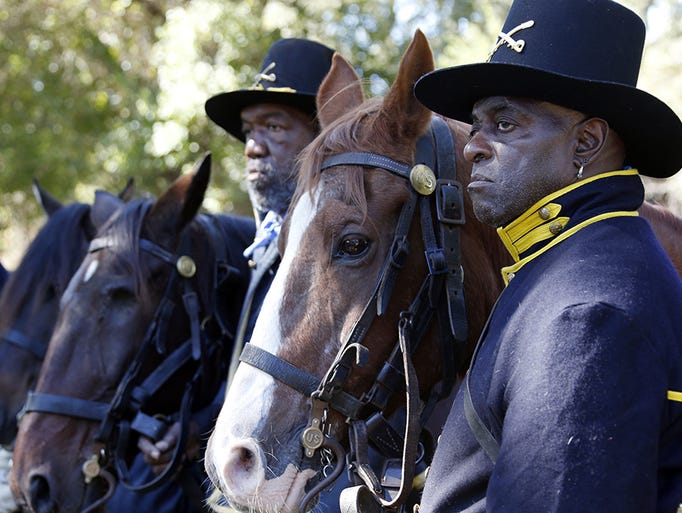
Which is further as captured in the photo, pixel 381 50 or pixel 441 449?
pixel 381 50

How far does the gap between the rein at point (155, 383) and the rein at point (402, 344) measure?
5.69 feet

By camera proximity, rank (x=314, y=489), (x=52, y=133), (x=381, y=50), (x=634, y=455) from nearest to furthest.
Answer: (x=634, y=455) → (x=314, y=489) → (x=381, y=50) → (x=52, y=133)

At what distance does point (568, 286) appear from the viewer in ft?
6.36

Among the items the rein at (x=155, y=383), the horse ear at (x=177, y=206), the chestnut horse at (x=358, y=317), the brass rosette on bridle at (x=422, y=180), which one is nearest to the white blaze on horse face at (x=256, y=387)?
the chestnut horse at (x=358, y=317)

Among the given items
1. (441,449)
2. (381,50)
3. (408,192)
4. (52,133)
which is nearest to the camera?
(441,449)

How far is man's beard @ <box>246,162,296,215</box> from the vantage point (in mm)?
4398

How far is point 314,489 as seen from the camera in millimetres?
2533

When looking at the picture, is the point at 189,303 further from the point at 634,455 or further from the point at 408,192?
the point at 634,455

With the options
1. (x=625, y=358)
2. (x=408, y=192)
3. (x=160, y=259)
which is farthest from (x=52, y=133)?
(x=625, y=358)

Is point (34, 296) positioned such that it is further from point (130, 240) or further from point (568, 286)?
point (568, 286)

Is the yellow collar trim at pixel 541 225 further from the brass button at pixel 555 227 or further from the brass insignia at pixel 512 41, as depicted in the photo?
the brass insignia at pixel 512 41

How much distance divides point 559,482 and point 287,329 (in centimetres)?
115

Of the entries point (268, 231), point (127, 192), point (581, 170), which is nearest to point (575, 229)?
point (581, 170)

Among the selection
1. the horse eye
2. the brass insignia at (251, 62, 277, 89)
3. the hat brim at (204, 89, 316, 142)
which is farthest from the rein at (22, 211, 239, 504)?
the horse eye
